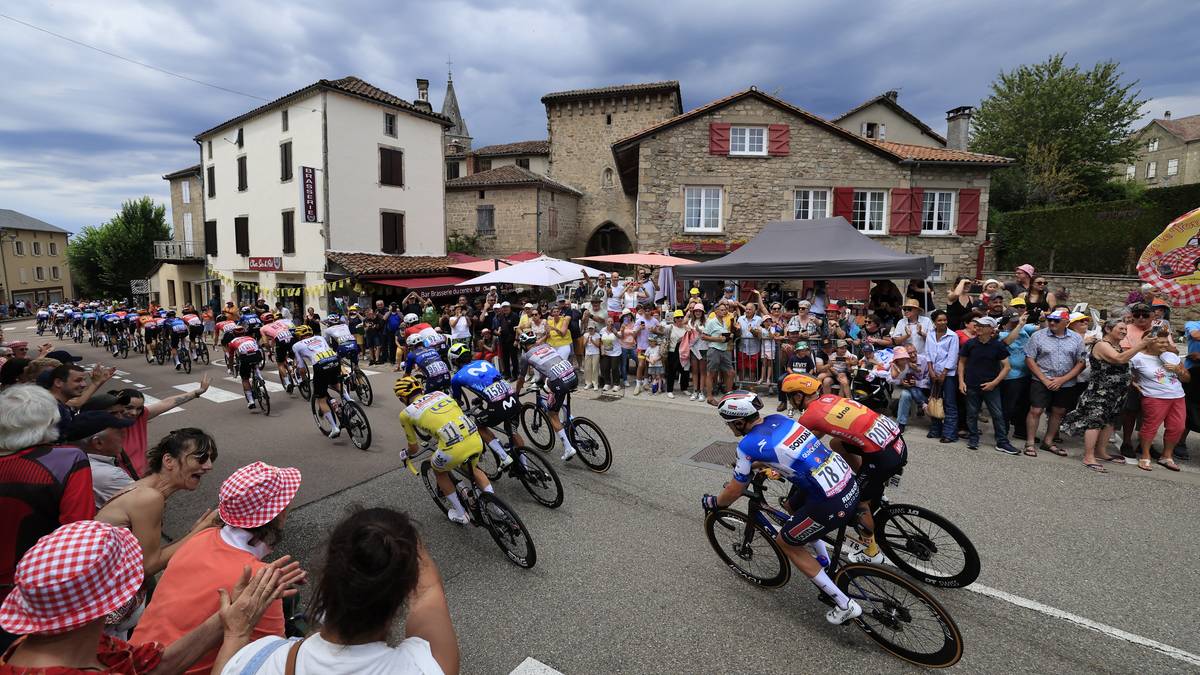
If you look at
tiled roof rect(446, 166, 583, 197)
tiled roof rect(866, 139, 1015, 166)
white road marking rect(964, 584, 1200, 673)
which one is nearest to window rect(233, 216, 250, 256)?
tiled roof rect(446, 166, 583, 197)

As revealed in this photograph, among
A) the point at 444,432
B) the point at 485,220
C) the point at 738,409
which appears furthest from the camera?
the point at 485,220

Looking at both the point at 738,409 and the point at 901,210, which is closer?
the point at 738,409

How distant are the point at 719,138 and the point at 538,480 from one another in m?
19.8

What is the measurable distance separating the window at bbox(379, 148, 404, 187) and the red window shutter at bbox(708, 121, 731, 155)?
14.1 meters

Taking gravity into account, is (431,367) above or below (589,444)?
above

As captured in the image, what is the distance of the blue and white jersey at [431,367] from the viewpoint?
6.17 meters

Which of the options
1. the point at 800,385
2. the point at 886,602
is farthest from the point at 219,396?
the point at 886,602

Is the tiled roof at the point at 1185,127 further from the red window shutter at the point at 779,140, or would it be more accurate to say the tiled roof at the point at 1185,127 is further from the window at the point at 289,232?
the window at the point at 289,232

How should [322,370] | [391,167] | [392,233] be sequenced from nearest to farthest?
[322,370]
[391,167]
[392,233]

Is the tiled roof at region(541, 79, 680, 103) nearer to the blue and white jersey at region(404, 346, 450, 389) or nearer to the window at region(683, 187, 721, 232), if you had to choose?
the window at region(683, 187, 721, 232)

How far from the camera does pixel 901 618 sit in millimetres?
3424

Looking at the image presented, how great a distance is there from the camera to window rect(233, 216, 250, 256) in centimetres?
2681

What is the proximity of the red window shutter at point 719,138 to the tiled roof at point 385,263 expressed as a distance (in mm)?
12998

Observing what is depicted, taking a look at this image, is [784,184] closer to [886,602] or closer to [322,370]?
[322,370]
